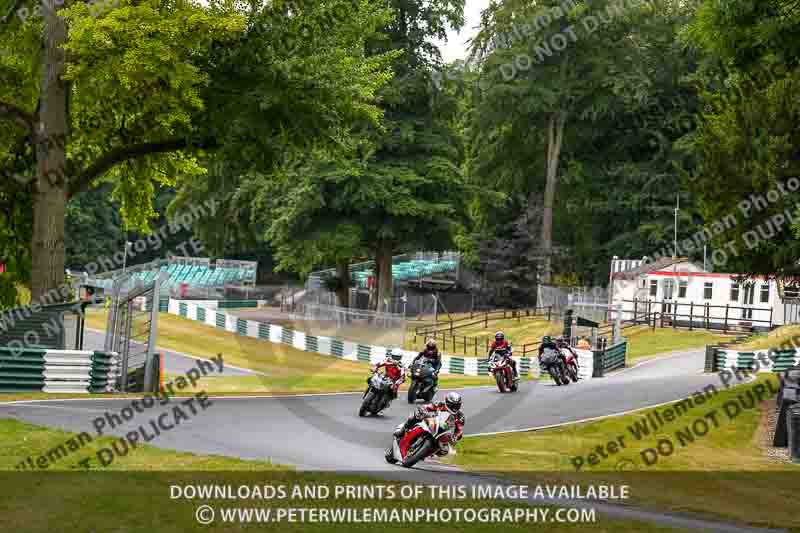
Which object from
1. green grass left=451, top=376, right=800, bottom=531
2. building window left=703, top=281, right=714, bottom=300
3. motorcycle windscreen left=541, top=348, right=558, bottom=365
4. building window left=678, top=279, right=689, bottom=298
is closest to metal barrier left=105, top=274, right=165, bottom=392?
green grass left=451, top=376, right=800, bottom=531

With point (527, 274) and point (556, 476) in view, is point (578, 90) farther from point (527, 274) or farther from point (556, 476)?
point (556, 476)

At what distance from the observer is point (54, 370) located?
19.0 metres

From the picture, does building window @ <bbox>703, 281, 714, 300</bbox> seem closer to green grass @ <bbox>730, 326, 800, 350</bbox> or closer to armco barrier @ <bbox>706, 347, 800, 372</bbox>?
green grass @ <bbox>730, 326, 800, 350</bbox>

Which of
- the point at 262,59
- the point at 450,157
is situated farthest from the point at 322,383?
the point at 450,157

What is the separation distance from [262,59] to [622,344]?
20925 mm

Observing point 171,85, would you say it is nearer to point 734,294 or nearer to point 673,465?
point 673,465

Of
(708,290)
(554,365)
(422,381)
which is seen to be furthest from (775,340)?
(422,381)

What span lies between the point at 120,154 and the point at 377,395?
11560 millimetres

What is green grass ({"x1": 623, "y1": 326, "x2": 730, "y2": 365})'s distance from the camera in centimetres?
4266

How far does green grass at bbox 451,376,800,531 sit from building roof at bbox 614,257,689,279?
108 feet

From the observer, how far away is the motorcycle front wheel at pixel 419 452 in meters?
12.7

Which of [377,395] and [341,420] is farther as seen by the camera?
[377,395]

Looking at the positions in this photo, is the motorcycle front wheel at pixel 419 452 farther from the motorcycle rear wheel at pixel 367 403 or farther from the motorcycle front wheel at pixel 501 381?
the motorcycle front wheel at pixel 501 381

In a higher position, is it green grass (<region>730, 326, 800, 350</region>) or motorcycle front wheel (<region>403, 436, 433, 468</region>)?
green grass (<region>730, 326, 800, 350</region>)
